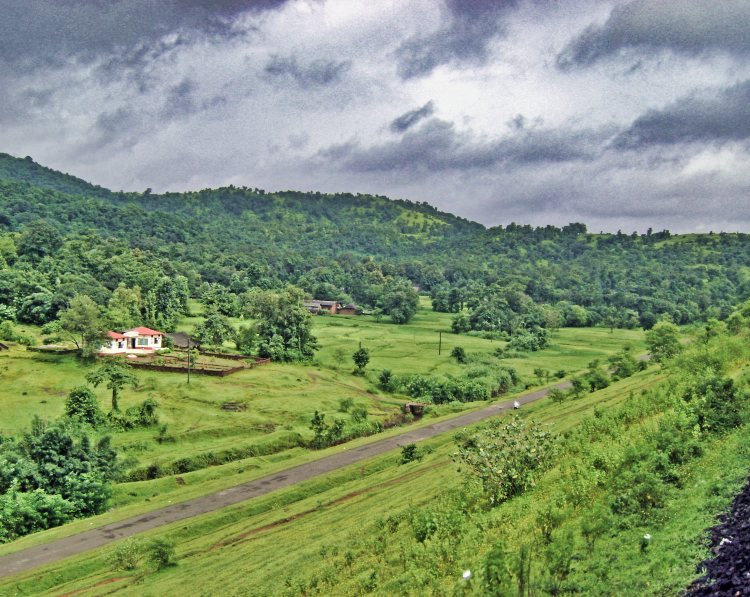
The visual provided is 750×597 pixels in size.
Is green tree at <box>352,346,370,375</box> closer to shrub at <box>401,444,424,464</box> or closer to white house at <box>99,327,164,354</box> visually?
white house at <box>99,327,164,354</box>

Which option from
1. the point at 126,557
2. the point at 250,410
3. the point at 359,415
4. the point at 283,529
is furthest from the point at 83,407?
the point at 283,529

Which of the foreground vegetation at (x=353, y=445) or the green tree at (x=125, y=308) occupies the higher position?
the green tree at (x=125, y=308)

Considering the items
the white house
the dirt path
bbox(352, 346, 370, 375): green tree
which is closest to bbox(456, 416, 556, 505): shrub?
the dirt path

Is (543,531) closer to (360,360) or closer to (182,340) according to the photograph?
(360,360)

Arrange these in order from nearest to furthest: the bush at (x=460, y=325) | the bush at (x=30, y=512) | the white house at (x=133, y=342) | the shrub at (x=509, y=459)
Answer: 1. the shrub at (x=509, y=459)
2. the bush at (x=30, y=512)
3. the white house at (x=133, y=342)
4. the bush at (x=460, y=325)

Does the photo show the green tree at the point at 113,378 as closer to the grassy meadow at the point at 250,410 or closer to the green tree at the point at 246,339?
the grassy meadow at the point at 250,410

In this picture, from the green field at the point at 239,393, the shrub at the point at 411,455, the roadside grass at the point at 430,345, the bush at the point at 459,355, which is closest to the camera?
the shrub at the point at 411,455

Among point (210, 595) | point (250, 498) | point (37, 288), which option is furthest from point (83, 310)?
point (210, 595)

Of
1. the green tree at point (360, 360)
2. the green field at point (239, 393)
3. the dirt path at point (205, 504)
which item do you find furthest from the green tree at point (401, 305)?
the dirt path at point (205, 504)
